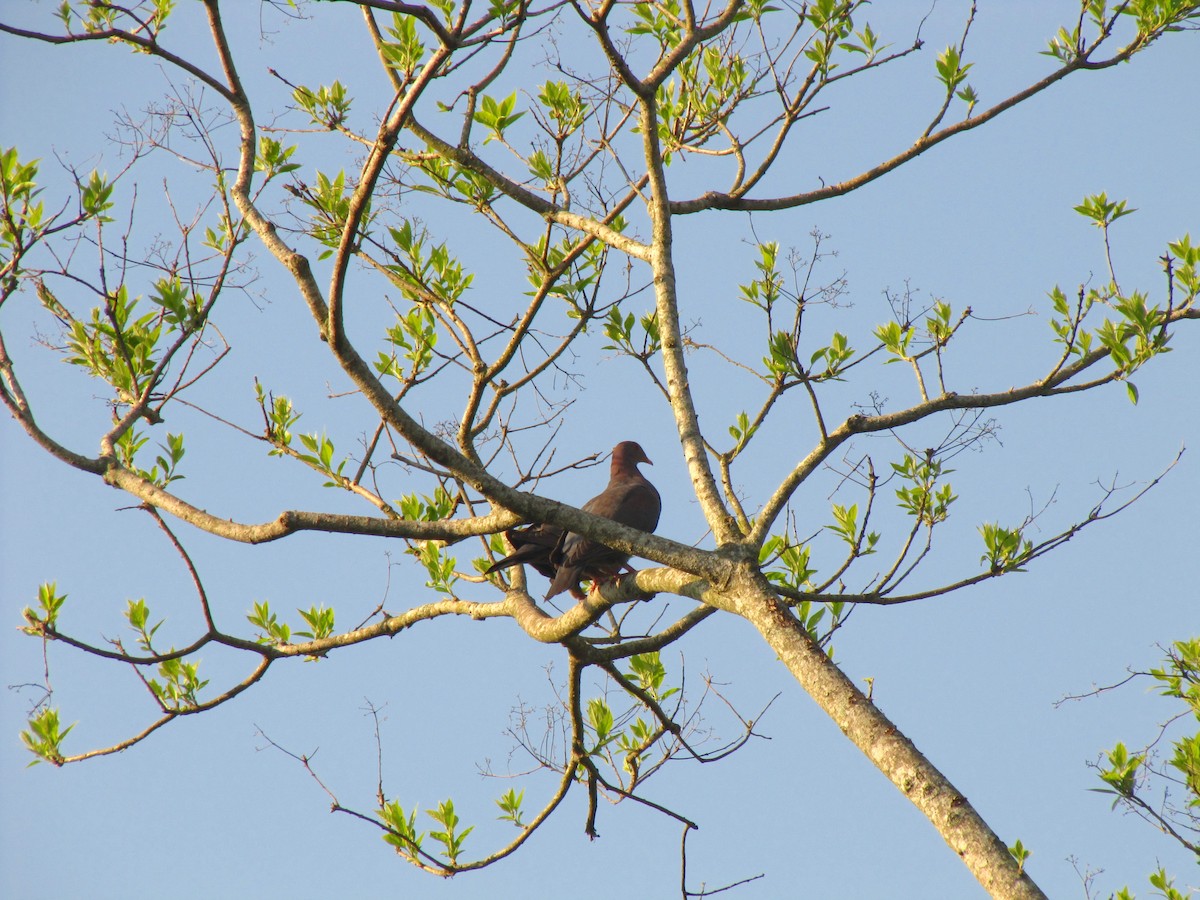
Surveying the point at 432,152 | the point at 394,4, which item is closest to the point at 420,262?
the point at 432,152

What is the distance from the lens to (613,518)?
21.2 ft

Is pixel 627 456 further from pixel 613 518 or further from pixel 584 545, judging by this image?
pixel 584 545

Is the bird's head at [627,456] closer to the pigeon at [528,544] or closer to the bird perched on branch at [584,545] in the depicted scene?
the bird perched on branch at [584,545]

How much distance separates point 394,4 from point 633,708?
3.27m

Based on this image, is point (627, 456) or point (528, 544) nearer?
point (528, 544)

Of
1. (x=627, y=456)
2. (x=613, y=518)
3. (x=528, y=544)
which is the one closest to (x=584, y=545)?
(x=528, y=544)

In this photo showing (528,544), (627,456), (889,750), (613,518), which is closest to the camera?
(889,750)

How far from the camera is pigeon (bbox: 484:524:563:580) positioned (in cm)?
522

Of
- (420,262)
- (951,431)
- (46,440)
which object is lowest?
(951,431)

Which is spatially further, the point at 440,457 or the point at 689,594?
the point at 689,594

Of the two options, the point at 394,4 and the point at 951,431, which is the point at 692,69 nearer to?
the point at 951,431

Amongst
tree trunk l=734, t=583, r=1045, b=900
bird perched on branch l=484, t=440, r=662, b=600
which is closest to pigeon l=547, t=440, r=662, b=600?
bird perched on branch l=484, t=440, r=662, b=600

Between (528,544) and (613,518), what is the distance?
1163mm

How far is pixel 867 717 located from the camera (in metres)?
2.97
